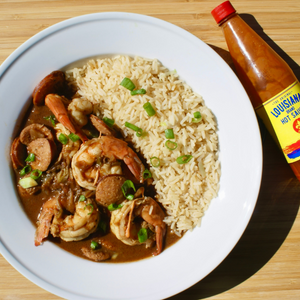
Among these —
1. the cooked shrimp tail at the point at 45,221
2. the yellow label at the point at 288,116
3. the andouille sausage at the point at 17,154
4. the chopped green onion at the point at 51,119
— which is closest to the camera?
the yellow label at the point at 288,116

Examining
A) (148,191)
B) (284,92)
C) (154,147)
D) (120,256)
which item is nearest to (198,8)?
(284,92)

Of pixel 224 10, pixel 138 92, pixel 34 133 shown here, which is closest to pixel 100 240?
pixel 34 133

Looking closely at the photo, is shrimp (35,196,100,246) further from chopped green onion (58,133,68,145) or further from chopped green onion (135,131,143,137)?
chopped green onion (135,131,143,137)

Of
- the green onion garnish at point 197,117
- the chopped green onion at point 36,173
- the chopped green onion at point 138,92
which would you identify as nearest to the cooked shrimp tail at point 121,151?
the chopped green onion at point 138,92

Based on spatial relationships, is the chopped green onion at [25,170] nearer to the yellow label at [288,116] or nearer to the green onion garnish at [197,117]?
the green onion garnish at [197,117]

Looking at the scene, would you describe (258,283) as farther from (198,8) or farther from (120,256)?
(198,8)

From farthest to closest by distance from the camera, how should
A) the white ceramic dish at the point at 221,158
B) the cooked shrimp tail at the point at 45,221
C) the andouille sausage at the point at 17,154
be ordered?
the andouille sausage at the point at 17,154 → the cooked shrimp tail at the point at 45,221 → the white ceramic dish at the point at 221,158

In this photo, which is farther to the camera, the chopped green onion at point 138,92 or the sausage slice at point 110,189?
the chopped green onion at point 138,92

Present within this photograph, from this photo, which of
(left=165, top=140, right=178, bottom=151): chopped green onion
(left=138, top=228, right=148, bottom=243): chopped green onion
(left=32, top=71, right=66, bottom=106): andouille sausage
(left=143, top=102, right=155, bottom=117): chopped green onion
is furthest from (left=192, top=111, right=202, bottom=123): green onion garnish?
(left=32, top=71, right=66, bottom=106): andouille sausage
